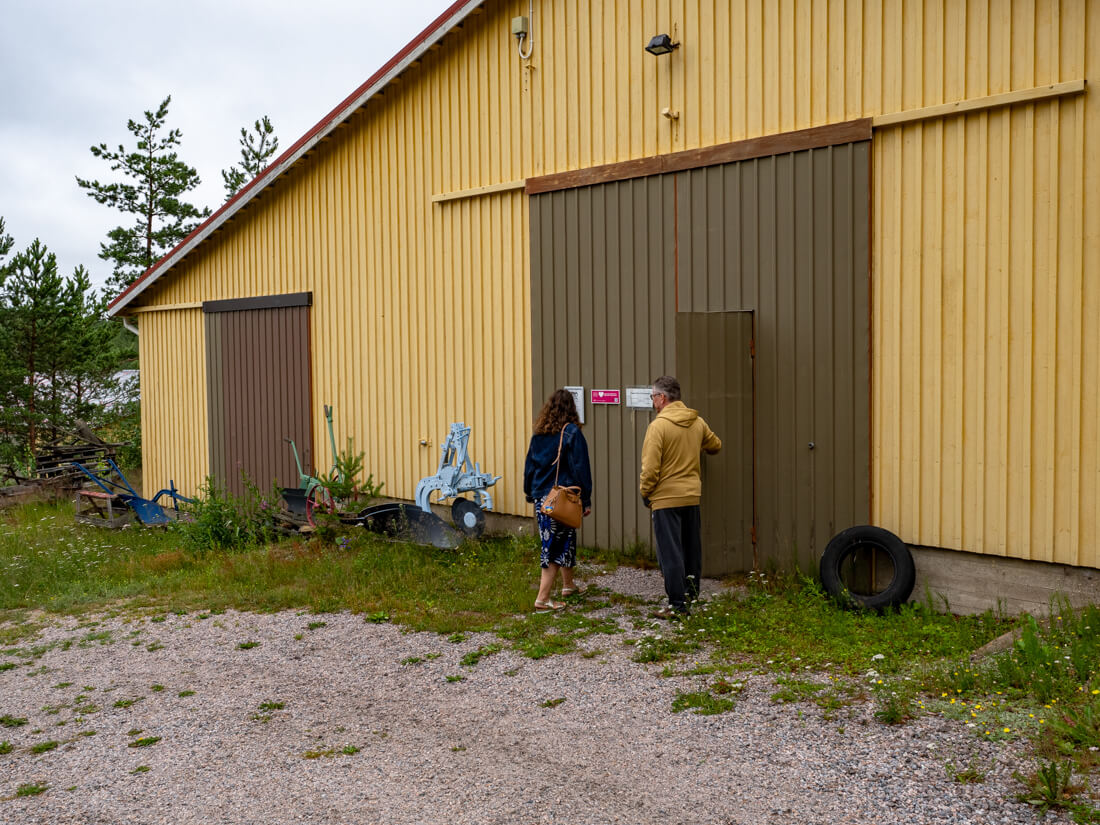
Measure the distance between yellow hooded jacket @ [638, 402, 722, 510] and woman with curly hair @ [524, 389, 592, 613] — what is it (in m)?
0.62

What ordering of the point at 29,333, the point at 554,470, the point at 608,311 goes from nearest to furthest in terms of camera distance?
1. the point at 554,470
2. the point at 608,311
3. the point at 29,333

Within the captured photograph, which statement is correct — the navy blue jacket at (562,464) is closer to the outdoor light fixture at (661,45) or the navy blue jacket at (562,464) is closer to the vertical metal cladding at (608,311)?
the vertical metal cladding at (608,311)

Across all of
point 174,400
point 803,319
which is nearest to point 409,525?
point 803,319

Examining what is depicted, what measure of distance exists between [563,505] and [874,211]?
354 centimetres

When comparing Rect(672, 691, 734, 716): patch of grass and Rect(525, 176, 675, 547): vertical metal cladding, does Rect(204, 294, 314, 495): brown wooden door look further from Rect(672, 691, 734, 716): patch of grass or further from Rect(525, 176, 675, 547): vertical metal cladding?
Rect(672, 691, 734, 716): patch of grass

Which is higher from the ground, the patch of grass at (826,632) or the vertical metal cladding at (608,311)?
the vertical metal cladding at (608,311)

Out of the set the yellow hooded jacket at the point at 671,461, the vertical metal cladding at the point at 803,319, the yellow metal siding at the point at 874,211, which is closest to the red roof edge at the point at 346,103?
the yellow metal siding at the point at 874,211

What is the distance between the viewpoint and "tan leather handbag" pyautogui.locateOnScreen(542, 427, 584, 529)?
777 cm

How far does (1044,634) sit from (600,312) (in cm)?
530

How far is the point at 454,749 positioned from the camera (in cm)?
537

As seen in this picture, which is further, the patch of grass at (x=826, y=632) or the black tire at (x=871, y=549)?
the black tire at (x=871, y=549)

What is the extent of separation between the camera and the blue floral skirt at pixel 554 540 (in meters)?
7.99

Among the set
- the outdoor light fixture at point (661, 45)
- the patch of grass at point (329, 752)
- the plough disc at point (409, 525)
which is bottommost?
the patch of grass at point (329, 752)

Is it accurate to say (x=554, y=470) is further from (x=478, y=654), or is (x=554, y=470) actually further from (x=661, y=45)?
(x=661, y=45)
